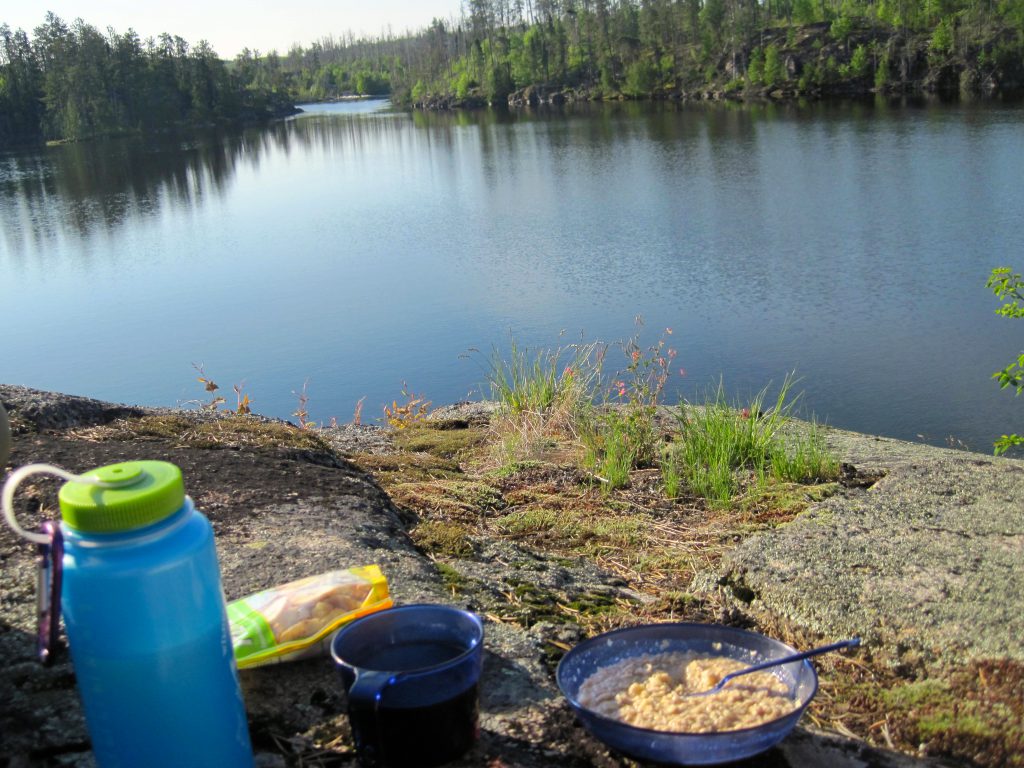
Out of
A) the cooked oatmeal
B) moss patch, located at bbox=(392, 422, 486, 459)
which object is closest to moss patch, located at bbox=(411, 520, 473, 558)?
the cooked oatmeal

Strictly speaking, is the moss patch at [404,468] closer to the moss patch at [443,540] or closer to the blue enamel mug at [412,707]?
the moss patch at [443,540]

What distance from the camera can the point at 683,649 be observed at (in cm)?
248

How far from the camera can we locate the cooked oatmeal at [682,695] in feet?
7.06

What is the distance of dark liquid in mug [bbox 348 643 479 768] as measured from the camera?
78.2 inches

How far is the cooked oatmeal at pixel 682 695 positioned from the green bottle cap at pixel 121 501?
1.03 m

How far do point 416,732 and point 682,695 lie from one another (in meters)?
0.64

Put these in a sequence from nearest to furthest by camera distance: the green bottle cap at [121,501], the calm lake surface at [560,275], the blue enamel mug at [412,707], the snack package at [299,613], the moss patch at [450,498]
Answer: the green bottle cap at [121,501], the blue enamel mug at [412,707], the snack package at [299,613], the moss patch at [450,498], the calm lake surface at [560,275]

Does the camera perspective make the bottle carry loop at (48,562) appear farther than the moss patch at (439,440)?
No

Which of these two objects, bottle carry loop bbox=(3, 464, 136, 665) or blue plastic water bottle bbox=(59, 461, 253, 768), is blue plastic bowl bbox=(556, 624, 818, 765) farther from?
bottle carry loop bbox=(3, 464, 136, 665)

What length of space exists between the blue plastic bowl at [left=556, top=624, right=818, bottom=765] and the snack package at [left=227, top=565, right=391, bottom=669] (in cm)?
54

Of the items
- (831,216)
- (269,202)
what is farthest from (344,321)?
(269,202)

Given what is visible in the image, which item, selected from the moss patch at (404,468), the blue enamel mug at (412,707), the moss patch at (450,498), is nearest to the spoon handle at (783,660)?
the blue enamel mug at (412,707)

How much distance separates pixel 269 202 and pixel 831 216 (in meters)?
17.6

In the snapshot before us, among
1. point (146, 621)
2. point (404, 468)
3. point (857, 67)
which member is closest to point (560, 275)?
point (404, 468)
